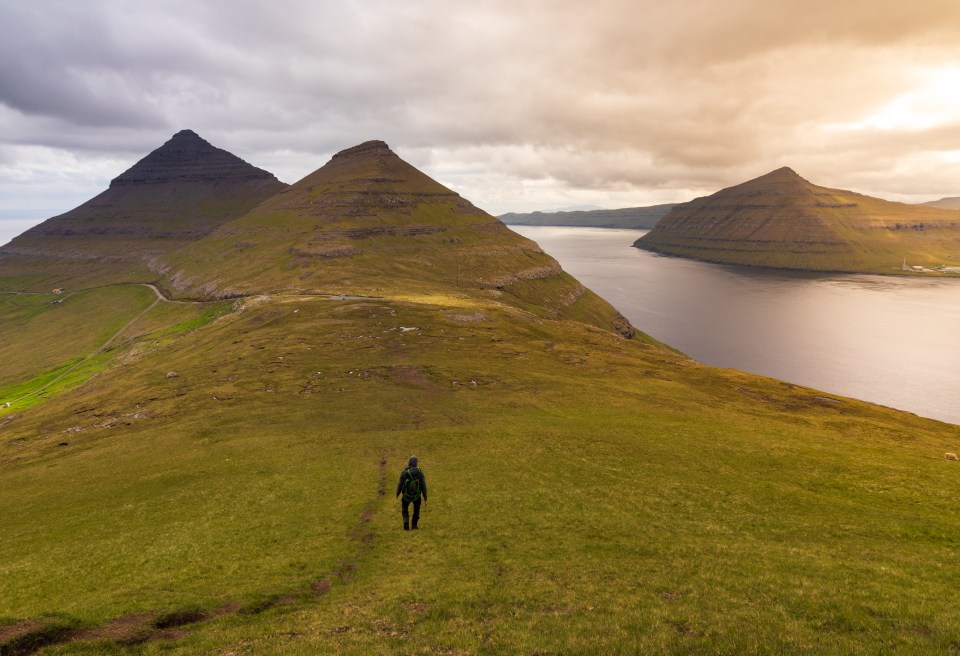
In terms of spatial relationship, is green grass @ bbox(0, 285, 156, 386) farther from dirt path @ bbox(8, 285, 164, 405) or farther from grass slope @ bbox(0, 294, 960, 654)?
grass slope @ bbox(0, 294, 960, 654)

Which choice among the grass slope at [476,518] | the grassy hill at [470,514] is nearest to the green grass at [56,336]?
the grassy hill at [470,514]

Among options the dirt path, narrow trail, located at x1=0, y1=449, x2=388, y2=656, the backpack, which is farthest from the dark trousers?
the dirt path

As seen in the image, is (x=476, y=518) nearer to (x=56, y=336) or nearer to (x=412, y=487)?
(x=412, y=487)

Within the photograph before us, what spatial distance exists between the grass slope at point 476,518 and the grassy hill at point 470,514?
0.19 m

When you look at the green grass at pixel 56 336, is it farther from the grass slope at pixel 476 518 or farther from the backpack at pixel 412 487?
the backpack at pixel 412 487

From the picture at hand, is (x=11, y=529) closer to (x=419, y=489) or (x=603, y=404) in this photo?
(x=419, y=489)

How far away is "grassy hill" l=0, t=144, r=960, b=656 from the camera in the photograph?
18344mm

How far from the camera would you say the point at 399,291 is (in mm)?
147000

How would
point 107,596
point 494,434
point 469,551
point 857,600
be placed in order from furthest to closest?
point 494,434 → point 469,551 → point 107,596 → point 857,600

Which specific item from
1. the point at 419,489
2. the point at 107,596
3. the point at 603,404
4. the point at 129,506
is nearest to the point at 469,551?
the point at 419,489

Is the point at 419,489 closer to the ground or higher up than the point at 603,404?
higher up

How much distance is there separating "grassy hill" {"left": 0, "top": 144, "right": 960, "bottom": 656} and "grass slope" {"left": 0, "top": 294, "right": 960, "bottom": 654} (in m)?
0.19

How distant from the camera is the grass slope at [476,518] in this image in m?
18.4

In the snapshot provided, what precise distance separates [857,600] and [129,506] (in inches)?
1790
